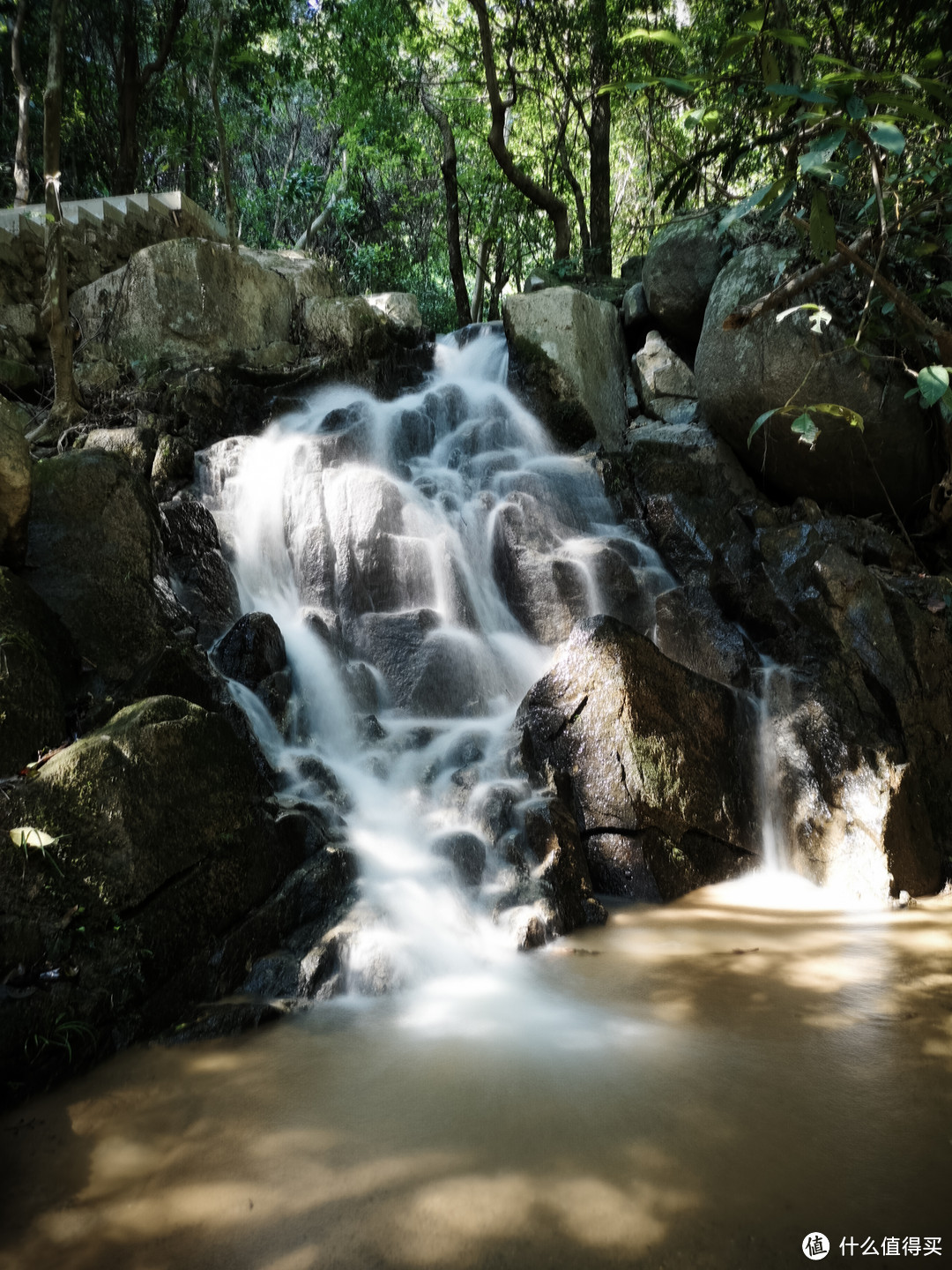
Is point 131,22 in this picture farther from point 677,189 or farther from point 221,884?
point 221,884

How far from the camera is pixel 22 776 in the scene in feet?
11.4

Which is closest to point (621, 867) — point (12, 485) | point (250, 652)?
point (250, 652)

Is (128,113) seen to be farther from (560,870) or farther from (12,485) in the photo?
(560,870)

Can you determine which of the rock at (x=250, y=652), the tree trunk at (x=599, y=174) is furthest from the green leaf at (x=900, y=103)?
the tree trunk at (x=599, y=174)

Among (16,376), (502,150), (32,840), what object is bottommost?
(32,840)

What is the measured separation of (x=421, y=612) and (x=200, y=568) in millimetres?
1995

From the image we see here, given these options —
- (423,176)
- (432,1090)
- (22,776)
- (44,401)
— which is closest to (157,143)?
(423,176)

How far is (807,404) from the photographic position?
25.5 feet

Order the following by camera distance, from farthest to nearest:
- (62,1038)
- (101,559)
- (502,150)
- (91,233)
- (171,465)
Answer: (502,150), (91,233), (171,465), (101,559), (62,1038)

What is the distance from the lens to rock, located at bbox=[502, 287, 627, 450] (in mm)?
10352

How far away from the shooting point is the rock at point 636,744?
196 inches

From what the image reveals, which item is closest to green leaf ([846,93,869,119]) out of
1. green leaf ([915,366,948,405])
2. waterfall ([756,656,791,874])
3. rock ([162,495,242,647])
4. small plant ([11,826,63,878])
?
green leaf ([915,366,948,405])

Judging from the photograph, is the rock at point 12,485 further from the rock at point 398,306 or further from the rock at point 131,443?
the rock at point 398,306

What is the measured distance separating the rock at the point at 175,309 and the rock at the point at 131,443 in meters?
2.65
